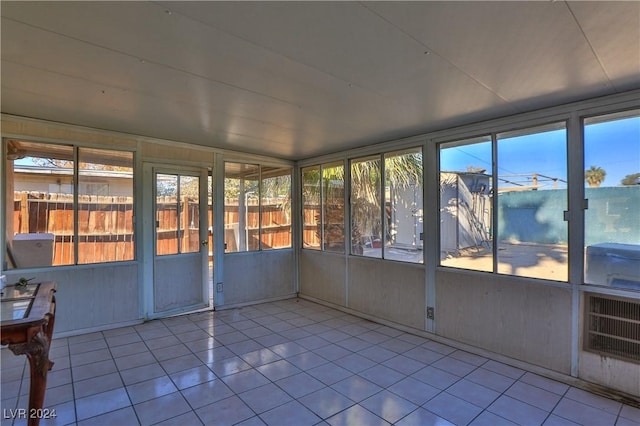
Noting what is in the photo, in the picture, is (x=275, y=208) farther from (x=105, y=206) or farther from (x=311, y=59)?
(x=311, y=59)

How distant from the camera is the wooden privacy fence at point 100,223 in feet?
11.0

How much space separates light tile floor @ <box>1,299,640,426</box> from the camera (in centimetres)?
218

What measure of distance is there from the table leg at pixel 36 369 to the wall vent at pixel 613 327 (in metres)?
3.85

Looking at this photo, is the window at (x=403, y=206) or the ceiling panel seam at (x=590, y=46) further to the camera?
the window at (x=403, y=206)

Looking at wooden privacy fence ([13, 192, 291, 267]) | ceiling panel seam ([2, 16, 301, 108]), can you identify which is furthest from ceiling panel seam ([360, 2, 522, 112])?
wooden privacy fence ([13, 192, 291, 267])

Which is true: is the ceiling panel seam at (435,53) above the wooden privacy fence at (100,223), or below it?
above

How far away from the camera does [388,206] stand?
415 centimetres

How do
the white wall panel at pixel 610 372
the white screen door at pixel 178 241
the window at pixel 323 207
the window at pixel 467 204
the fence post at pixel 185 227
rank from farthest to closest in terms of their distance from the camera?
the window at pixel 323 207
the fence post at pixel 185 227
the white screen door at pixel 178 241
the window at pixel 467 204
the white wall panel at pixel 610 372

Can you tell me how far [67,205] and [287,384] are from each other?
308 cm

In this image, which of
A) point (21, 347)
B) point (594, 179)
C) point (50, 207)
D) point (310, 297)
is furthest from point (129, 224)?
point (594, 179)

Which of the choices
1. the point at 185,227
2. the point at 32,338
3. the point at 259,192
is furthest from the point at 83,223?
the point at 259,192

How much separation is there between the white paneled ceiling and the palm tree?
1.91 feet

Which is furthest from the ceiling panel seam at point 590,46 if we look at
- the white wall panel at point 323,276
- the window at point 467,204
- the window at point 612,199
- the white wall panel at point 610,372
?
the white wall panel at point 323,276

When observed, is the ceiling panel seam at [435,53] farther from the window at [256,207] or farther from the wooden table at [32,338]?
the window at [256,207]
